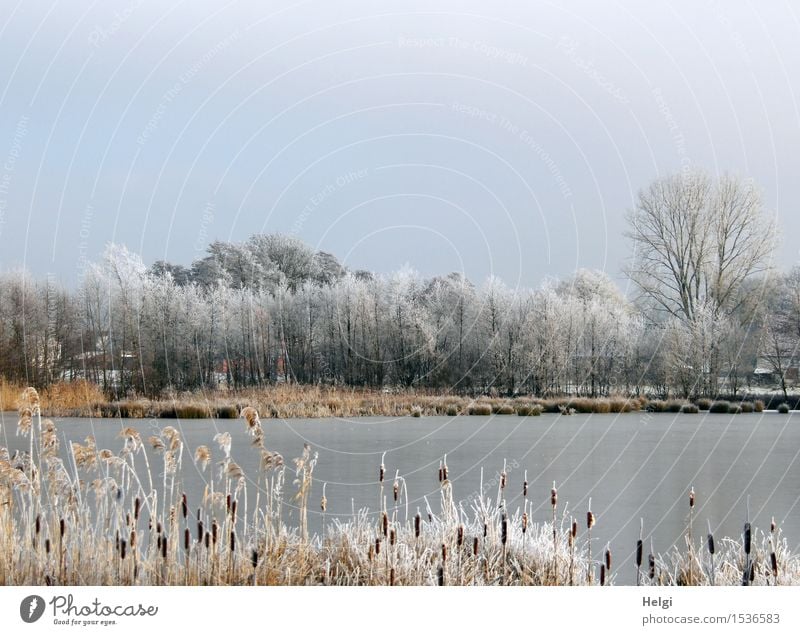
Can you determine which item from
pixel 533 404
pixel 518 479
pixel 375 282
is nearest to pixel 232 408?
pixel 375 282

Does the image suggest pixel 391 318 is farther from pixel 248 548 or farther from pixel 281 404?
pixel 248 548

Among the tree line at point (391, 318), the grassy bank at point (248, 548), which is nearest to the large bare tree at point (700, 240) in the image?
the tree line at point (391, 318)

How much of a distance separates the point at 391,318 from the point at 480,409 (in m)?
2.27

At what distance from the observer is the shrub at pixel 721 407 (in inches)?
740

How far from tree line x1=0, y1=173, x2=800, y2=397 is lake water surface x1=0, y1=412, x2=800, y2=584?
964 mm

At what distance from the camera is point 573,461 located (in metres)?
10.9

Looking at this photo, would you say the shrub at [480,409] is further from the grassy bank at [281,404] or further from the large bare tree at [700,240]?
the large bare tree at [700,240]

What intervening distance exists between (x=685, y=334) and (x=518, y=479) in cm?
879

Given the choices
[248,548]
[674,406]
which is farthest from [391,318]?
[248,548]

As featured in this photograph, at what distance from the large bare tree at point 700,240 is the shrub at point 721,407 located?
4462mm

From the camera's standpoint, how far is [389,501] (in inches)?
295

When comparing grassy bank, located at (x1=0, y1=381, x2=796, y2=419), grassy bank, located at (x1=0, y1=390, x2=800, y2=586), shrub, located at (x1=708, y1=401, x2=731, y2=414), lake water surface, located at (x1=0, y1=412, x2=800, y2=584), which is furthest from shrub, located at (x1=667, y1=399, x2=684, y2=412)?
grassy bank, located at (x1=0, y1=390, x2=800, y2=586)
